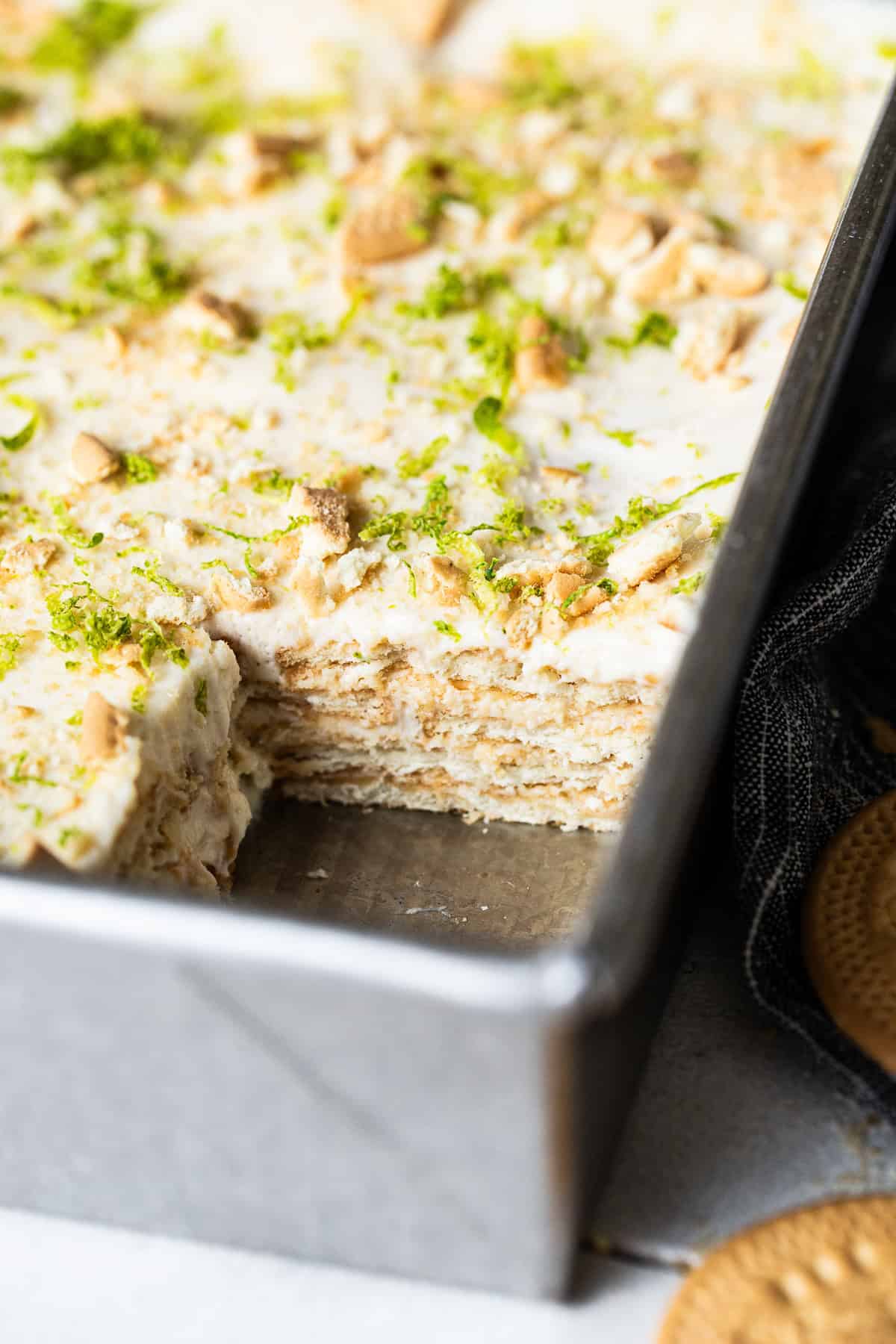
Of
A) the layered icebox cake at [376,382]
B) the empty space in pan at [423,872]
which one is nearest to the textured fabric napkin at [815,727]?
the layered icebox cake at [376,382]

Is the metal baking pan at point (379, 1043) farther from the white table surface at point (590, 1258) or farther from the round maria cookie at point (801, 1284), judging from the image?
the round maria cookie at point (801, 1284)

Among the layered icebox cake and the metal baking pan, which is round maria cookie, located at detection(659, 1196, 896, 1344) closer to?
the metal baking pan

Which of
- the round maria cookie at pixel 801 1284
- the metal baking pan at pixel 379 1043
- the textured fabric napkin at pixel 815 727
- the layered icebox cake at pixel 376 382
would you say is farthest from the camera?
the layered icebox cake at pixel 376 382

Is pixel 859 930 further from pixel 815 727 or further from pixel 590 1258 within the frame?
pixel 590 1258

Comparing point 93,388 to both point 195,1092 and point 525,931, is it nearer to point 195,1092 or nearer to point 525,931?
point 525,931

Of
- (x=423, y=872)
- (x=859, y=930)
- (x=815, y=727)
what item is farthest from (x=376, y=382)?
(x=859, y=930)

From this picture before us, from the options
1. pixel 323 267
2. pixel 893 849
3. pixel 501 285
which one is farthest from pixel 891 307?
pixel 893 849
